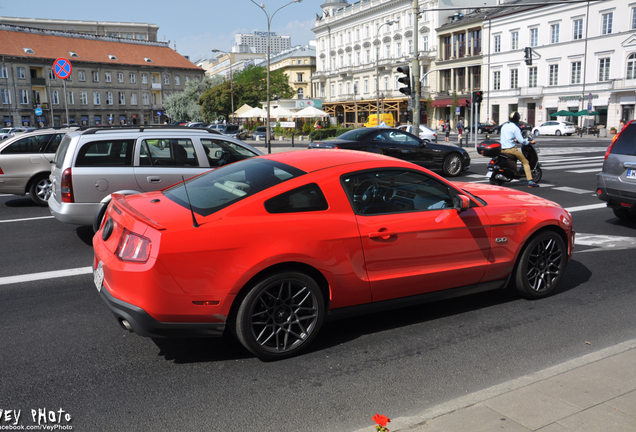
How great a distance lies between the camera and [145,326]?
3.85m

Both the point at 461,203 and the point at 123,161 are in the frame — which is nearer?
the point at 461,203

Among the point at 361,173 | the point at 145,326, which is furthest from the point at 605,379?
the point at 145,326

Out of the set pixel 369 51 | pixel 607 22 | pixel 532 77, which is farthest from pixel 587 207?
pixel 369 51

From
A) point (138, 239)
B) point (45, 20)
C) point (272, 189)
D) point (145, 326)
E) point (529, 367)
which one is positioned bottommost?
point (529, 367)

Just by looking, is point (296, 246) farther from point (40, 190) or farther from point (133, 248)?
point (40, 190)

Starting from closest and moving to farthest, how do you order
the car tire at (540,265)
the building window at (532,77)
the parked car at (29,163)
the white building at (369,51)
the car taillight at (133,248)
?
the car taillight at (133,248), the car tire at (540,265), the parked car at (29,163), the building window at (532,77), the white building at (369,51)

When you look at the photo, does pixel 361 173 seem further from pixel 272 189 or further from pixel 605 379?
pixel 605 379

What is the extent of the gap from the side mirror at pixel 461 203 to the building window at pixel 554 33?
202 ft

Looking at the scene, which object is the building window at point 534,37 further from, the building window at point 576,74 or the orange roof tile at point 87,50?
the orange roof tile at point 87,50

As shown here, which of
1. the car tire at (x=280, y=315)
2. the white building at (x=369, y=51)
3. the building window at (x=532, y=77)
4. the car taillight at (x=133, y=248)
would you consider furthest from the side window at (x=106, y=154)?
the white building at (x=369, y=51)

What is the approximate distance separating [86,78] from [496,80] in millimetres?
61078

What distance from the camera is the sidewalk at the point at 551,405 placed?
→ 3.14 meters

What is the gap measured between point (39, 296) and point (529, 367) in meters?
4.81

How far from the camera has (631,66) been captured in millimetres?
51062
